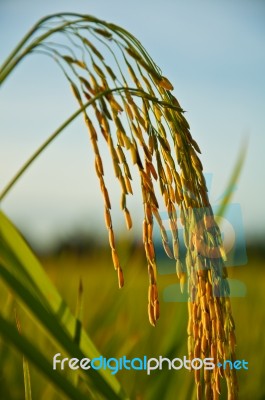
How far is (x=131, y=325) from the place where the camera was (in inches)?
61.4

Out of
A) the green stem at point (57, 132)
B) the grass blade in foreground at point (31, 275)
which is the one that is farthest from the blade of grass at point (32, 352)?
the green stem at point (57, 132)

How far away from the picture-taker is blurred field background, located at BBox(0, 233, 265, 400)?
0.97 meters

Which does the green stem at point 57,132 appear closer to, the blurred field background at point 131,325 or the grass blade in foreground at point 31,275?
the grass blade in foreground at point 31,275

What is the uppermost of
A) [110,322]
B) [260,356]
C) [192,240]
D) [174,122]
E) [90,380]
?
[174,122]

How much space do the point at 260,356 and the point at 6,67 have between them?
3.28 feet

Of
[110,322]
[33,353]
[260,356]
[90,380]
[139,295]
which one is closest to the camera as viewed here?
[33,353]

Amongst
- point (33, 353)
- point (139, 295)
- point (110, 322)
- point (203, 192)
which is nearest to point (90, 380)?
point (33, 353)

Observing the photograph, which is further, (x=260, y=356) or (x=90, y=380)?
(x=260, y=356)

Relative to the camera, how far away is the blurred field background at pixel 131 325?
3.17ft

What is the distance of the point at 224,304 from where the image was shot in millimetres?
646

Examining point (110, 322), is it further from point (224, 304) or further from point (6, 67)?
point (6, 67)

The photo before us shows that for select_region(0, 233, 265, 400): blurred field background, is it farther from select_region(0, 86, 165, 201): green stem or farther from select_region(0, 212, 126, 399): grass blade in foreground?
select_region(0, 86, 165, 201): green stem

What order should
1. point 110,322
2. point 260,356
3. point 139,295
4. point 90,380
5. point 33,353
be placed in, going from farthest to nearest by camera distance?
point 139,295 < point 260,356 < point 110,322 < point 90,380 < point 33,353

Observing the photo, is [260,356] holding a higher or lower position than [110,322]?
lower
